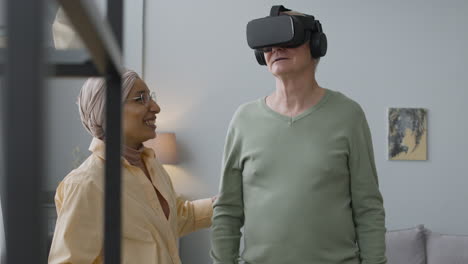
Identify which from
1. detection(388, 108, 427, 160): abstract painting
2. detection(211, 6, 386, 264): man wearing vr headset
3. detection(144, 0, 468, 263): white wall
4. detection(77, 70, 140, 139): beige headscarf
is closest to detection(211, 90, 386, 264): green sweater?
detection(211, 6, 386, 264): man wearing vr headset

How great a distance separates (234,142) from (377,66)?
382 centimetres

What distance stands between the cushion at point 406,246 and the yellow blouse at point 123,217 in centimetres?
290

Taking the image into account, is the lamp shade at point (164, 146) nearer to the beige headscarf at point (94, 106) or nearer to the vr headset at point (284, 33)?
the beige headscarf at point (94, 106)

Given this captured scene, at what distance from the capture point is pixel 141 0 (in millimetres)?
5359

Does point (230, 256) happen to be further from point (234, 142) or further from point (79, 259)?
point (79, 259)

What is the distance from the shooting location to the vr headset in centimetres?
170

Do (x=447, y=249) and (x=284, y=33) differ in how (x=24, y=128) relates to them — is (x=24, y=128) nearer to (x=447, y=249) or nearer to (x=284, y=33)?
(x=284, y=33)

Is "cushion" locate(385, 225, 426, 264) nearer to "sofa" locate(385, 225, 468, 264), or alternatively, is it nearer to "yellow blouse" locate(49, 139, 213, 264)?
"sofa" locate(385, 225, 468, 264)

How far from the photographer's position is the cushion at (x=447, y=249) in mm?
4719

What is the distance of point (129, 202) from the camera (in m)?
2.01

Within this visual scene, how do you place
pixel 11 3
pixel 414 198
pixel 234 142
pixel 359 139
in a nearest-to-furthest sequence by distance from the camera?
pixel 11 3 → pixel 359 139 → pixel 234 142 → pixel 414 198

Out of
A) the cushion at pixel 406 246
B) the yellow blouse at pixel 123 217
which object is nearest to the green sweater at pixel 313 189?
the yellow blouse at pixel 123 217

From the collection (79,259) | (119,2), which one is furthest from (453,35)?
(119,2)

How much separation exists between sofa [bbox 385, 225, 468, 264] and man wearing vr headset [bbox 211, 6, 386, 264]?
127 inches
